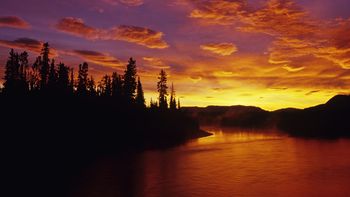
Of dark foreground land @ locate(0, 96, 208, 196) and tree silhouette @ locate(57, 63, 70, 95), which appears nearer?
dark foreground land @ locate(0, 96, 208, 196)

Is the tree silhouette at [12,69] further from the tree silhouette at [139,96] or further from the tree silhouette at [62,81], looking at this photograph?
the tree silhouette at [139,96]

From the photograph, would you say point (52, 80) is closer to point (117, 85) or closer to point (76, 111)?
point (76, 111)

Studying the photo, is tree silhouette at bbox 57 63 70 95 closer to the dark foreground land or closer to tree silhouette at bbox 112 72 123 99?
the dark foreground land

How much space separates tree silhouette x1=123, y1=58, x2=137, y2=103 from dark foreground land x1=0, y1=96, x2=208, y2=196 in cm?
588

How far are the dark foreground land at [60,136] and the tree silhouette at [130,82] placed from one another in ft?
19.3

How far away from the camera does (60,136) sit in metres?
89.1

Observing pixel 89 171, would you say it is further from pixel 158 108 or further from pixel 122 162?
pixel 158 108

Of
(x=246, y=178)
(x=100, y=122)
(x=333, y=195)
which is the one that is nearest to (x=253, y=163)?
(x=246, y=178)

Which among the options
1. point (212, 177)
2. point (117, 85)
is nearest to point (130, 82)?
point (117, 85)

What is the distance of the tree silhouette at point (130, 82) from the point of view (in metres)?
133

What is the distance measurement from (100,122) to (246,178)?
2302 inches

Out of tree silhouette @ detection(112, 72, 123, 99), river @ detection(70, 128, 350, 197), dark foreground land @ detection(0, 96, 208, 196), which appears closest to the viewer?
river @ detection(70, 128, 350, 197)

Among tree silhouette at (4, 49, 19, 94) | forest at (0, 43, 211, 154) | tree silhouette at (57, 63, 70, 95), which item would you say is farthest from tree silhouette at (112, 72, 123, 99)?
tree silhouette at (4, 49, 19, 94)

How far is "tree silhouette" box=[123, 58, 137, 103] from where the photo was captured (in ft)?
437
